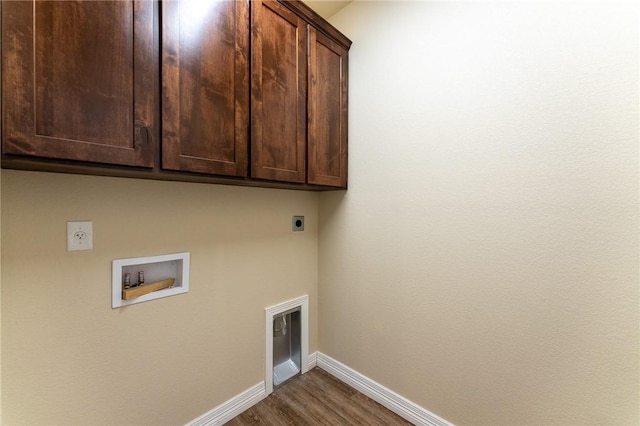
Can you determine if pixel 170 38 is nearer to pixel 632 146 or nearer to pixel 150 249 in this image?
pixel 150 249

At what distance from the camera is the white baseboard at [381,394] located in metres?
1.47

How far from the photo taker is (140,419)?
3.99 feet

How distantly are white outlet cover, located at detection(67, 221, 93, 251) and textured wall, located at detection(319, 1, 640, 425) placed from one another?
1.44 m

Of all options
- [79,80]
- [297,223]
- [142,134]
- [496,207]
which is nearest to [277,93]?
[142,134]

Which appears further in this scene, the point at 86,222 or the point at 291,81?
the point at 291,81

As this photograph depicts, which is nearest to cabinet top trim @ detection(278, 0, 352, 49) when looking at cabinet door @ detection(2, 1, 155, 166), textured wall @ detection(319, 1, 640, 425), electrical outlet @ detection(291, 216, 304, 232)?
textured wall @ detection(319, 1, 640, 425)

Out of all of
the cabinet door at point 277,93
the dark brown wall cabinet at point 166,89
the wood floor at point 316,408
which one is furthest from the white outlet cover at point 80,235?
the wood floor at point 316,408

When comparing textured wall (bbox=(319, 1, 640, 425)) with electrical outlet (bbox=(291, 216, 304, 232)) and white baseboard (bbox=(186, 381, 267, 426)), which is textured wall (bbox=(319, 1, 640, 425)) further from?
white baseboard (bbox=(186, 381, 267, 426))

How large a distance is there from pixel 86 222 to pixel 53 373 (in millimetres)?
621

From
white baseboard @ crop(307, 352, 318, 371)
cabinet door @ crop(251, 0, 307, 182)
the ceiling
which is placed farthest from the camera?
white baseboard @ crop(307, 352, 318, 371)

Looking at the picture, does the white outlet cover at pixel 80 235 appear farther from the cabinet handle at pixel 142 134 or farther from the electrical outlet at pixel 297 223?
the electrical outlet at pixel 297 223

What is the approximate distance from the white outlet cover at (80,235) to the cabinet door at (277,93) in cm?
74

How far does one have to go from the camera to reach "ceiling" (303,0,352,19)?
5.80 ft

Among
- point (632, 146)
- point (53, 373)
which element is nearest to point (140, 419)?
point (53, 373)
